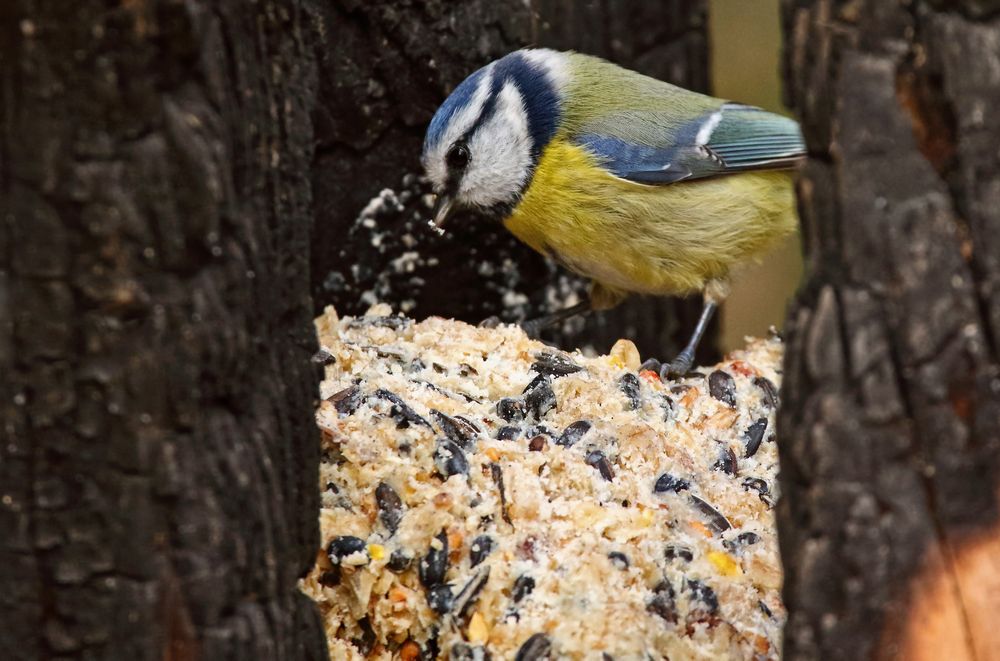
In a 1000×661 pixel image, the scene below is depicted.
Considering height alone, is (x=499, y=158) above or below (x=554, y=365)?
above

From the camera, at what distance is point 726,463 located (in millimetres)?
2143

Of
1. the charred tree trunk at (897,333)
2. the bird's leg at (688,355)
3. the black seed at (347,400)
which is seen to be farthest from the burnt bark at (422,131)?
the charred tree trunk at (897,333)

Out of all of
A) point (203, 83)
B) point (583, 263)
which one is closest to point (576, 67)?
point (583, 263)

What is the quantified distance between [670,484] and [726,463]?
219 mm

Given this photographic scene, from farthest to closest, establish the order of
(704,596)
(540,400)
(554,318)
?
(554,318), (540,400), (704,596)

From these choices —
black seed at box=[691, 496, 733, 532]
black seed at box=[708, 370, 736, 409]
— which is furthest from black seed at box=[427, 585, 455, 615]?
black seed at box=[708, 370, 736, 409]

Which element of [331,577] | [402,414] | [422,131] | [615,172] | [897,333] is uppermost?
[897,333]

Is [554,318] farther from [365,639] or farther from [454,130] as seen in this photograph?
[365,639]

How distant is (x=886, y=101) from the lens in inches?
46.4

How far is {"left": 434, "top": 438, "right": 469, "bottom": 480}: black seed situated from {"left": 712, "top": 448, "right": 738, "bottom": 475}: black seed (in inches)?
19.2

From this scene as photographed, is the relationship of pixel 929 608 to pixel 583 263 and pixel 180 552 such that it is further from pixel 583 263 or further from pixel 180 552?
pixel 583 263

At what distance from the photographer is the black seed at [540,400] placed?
2.16 meters

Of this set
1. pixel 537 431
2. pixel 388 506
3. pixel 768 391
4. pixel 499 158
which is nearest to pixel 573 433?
pixel 537 431

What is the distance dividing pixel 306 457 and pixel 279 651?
24 cm
